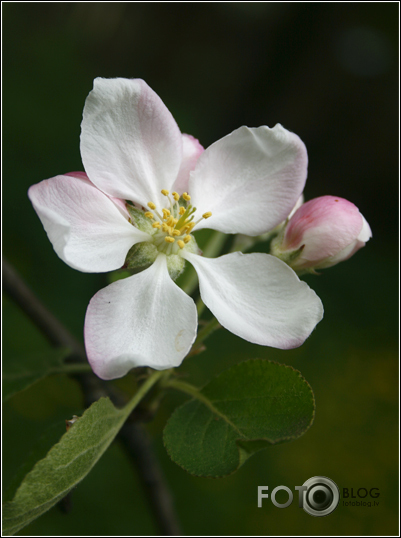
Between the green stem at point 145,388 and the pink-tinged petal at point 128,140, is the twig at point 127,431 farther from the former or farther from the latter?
the pink-tinged petal at point 128,140

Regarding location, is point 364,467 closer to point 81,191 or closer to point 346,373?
point 346,373

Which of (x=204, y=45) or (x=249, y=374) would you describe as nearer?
(x=249, y=374)

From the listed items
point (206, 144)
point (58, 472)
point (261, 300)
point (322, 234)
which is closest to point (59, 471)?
point (58, 472)

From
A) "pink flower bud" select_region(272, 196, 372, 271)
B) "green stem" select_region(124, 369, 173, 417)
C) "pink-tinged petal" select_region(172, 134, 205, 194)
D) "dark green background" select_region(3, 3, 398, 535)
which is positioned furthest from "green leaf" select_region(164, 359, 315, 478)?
"dark green background" select_region(3, 3, 398, 535)

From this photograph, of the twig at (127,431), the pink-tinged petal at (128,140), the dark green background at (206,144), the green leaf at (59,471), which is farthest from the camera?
the dark green background at (206,144)

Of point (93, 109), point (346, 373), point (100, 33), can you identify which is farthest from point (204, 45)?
point (93, 109)

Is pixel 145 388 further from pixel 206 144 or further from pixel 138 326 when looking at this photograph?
pixel 206 144

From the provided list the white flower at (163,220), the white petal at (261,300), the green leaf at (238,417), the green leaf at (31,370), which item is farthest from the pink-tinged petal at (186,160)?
the green leaf at (31,370)

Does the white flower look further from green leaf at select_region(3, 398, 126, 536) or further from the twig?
the twig
